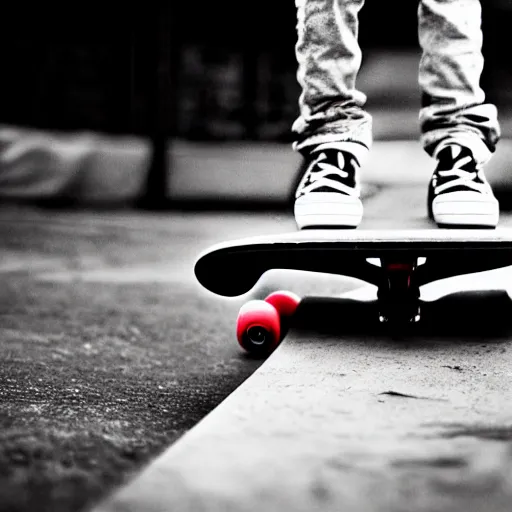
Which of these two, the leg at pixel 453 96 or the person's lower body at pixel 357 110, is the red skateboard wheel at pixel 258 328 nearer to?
the person's lower body at pixel 357 110

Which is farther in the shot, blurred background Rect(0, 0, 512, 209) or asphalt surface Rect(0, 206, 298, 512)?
blurred background Rect(0, 0, 512, 209)

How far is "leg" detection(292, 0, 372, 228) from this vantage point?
1.45m

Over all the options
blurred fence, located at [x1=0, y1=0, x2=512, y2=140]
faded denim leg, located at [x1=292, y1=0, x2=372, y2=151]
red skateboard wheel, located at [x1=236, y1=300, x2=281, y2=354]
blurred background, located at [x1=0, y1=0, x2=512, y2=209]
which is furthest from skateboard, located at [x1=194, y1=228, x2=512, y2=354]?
blurred fence, located at [x1=0, y1=0, x2=512, y2=140]

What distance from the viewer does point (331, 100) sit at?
149 cm

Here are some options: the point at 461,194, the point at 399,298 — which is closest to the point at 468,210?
the point at 461,194

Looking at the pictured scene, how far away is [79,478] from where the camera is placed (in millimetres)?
745

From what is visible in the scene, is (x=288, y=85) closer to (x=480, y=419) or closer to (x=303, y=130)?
(x=303, y=130)

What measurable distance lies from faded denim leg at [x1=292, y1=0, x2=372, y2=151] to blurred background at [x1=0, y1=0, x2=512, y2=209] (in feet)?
13.9

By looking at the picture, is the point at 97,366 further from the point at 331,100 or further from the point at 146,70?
the point at 146,70

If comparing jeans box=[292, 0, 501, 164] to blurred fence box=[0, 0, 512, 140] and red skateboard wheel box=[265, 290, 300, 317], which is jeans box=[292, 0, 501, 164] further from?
blurred fence box=[0, 0, 512, 140]

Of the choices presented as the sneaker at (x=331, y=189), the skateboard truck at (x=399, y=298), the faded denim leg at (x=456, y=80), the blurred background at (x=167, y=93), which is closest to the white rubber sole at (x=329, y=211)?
the sneaker at (x=331, y=189)

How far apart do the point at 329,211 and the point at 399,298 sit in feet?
0.72

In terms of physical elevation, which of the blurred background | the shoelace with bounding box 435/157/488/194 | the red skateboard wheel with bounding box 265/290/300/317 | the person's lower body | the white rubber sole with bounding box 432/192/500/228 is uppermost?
the blurred background

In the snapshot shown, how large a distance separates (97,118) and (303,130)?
17.5ft
